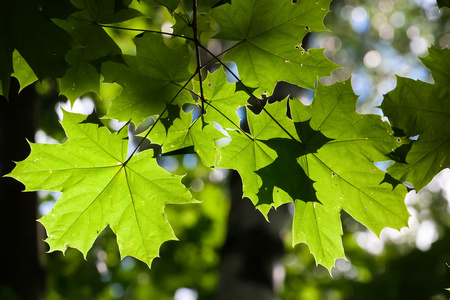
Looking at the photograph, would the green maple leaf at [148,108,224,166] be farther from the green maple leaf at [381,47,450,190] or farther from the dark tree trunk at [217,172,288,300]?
the dark tree trunk at [217,172,288,300]

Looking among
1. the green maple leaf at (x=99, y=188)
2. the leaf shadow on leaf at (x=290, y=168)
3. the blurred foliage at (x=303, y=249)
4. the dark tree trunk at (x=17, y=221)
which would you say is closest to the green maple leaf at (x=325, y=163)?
the leaf shadow on leaf at (x=290, y=168)

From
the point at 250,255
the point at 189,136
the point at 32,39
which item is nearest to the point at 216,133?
the point at 189,136

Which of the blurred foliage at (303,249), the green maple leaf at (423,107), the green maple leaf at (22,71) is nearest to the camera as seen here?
the green maple leaf at (423,107)

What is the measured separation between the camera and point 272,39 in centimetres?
130

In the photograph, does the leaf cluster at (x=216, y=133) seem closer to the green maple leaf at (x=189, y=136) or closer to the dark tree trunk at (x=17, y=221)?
the green maple leaf at (x=189, y=136)

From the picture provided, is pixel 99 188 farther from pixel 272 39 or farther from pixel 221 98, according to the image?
pixel 272 39

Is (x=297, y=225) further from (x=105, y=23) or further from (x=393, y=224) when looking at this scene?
(x=105, y=23)

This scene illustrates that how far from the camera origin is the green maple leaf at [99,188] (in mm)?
1376

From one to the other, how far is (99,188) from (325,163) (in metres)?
0.83

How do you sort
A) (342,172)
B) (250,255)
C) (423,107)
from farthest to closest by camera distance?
1. (250,255)
2. (342,172)
3. (423,107)

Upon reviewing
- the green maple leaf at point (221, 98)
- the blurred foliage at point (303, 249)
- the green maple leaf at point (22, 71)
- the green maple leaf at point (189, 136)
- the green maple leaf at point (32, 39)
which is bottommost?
the blurred foliage at point (303, 249)

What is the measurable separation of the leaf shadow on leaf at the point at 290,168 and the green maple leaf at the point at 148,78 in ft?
1.19

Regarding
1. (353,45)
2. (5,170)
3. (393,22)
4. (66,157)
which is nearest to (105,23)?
(66,157)

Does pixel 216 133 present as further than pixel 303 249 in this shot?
No
